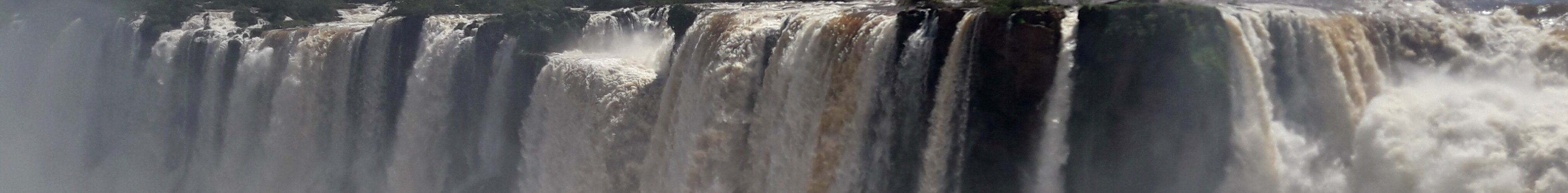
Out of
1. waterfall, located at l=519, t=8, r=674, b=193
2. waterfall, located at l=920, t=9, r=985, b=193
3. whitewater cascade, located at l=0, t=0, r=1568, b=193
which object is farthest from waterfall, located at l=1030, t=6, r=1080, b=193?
waterfall, located at l=519, t=8, r=674, b=193

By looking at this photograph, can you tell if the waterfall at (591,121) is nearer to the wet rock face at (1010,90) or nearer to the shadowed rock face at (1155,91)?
the wet rock face at (1010,90)

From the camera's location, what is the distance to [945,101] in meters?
8.58

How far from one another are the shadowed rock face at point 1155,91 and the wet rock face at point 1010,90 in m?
0.23

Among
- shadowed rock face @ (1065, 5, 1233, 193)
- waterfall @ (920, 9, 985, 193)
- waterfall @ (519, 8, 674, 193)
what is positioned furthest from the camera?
waterfall @ (519, 8, 674, 193)

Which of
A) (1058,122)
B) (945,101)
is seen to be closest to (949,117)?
(945,101)

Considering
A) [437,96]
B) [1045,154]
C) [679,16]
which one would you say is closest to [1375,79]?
[1045,154]

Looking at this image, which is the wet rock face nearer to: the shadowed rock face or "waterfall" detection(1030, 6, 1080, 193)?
"waterfall" detection(1030, 6, 1080, 193)

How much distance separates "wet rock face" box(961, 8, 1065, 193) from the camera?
8.11m

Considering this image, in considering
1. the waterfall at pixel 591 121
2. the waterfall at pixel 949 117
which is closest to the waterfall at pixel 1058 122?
the waterfall at pixel 949 117

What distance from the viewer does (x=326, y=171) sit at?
636 inches

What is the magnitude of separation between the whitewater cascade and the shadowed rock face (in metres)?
0.02

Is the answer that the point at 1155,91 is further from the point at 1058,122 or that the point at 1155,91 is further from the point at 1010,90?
the point at 1010,90

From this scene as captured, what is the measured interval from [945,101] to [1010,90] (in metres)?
0.53

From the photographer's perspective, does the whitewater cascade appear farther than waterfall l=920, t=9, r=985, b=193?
No
